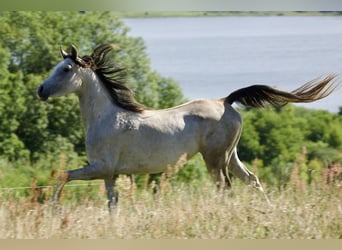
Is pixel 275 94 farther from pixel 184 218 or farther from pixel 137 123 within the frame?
pixel 184 218

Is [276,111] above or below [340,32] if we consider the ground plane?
below

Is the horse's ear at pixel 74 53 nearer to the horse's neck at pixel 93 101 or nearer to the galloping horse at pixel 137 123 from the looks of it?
the galloping horse at pixel 137 123

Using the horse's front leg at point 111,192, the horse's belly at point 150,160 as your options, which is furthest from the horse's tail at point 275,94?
the horse's front leg at point 111,192

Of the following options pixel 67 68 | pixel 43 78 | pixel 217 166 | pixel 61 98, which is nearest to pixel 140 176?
pixel 61 98

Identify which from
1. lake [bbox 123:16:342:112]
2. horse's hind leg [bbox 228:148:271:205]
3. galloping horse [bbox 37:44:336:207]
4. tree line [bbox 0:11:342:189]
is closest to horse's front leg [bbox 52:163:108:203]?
galloping horse [bbox 37:44:336:207]

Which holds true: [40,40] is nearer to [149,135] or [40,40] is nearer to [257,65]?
[257,65]

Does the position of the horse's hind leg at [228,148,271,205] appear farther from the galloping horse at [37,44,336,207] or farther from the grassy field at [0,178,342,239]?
the grassy field at [0,178,342,239]

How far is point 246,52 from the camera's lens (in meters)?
11.9

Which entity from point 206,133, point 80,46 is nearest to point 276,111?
point 80,46

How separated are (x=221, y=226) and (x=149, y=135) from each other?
138 centimetres

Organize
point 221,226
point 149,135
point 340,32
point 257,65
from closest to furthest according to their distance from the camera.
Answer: point 221,226
point 149,135
point 340,32
point 257,65

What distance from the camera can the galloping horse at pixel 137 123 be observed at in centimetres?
633

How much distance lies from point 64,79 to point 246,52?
590 cm

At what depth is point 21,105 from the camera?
1554cm
